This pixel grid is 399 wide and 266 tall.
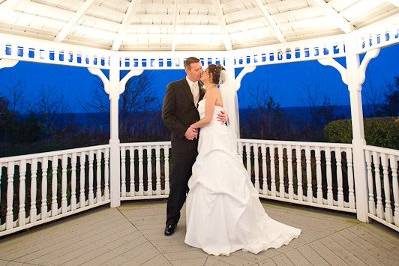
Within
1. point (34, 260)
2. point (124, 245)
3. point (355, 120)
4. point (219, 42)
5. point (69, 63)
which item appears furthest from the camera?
point (219, 42)

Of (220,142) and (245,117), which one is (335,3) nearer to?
(220,142)

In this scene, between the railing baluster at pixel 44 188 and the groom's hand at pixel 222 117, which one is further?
the railing baluster at pixel 44 188

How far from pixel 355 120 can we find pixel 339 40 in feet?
3.80

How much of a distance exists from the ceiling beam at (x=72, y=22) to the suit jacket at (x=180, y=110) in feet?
5.30

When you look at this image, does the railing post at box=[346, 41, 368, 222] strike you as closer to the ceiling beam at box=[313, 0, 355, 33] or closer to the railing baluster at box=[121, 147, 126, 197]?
the ceiling beam at box=[313, 0, 355, 33]

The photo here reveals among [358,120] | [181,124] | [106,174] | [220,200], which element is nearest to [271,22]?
[358,120]

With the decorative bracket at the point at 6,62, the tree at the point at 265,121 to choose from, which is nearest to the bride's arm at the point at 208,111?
the decorative bracket at the point at 6,62

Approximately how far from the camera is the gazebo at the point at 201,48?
3.34m

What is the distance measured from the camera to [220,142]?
2951mm

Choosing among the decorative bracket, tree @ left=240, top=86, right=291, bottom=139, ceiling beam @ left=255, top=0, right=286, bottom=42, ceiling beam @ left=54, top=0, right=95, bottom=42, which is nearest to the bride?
ceiling beam @ left=255, top=0, right=286, bottom=42

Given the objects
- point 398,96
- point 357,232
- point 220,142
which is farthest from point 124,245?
point 398,96

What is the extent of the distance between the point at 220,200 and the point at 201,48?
2.93m

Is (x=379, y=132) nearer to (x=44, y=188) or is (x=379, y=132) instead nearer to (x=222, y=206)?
(x=222, y=206)

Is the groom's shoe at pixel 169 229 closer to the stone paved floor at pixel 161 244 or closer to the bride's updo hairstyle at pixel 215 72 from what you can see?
the stone paved floor at pixel 161 244
